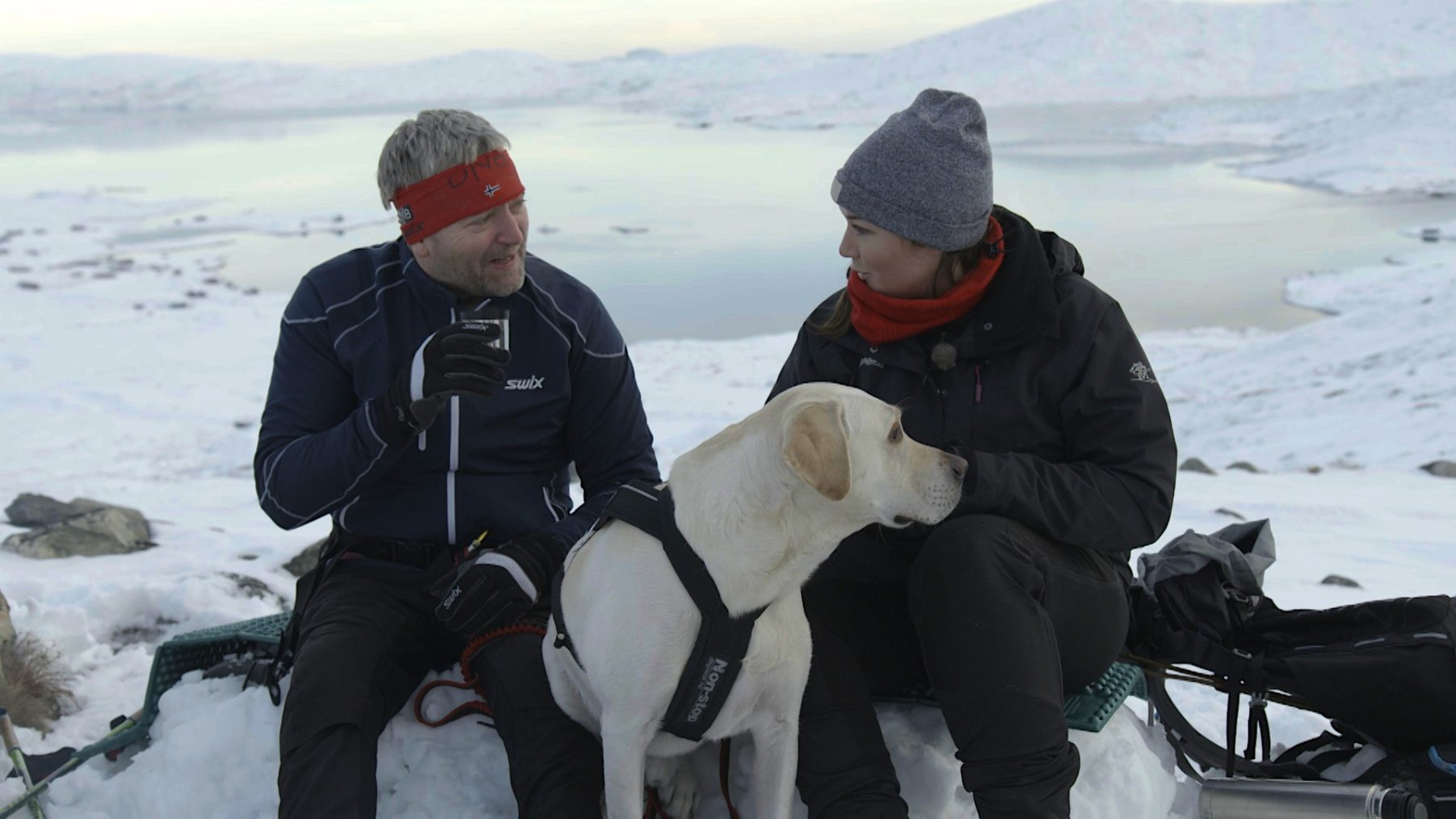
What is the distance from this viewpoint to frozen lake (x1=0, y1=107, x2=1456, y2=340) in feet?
51.6

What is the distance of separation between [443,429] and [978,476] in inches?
60.5

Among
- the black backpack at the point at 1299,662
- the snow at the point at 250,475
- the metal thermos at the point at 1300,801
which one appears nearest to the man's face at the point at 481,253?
the snow at the point at 250,475

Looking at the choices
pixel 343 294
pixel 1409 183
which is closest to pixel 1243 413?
pixel 343 294

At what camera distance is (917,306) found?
293cm

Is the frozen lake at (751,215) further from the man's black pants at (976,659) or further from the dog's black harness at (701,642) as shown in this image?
the dog's black harness at (701,642)

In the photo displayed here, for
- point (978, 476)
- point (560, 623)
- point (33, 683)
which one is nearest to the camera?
point (978, 476)

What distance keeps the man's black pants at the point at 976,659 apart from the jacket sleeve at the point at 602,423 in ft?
2.51

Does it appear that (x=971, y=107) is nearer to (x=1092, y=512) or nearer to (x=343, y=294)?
(x=1092, y=512)

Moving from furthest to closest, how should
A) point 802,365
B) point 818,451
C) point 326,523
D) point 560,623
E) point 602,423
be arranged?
point 326,523 < point 602,423 < point 802,365 < point 560,623 < point 818,451

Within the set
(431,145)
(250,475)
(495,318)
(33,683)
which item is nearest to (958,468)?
(495,318)

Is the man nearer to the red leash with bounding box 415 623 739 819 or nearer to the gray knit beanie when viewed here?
the red leash with bounding box 415 623 739 819

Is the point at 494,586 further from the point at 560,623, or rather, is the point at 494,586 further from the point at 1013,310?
the point at 1013,310

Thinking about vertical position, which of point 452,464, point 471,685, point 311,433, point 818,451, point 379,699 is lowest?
point 471,685

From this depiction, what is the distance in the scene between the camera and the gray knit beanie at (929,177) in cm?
289
